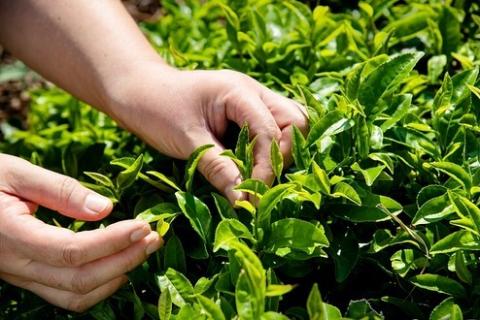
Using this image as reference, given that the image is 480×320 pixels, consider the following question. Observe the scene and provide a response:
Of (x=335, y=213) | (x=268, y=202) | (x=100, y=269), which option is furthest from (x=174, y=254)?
(x=335, y=213)

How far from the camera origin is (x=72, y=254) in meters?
1.60

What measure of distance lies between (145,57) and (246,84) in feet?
1.24

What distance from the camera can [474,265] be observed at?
155cm

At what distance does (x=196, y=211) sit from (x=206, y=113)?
0.35 metres

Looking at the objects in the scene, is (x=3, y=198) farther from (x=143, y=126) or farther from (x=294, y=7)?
(x=294, y=7)

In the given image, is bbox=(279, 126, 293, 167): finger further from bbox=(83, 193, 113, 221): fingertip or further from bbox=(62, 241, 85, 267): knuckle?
bbox=(62, 241, 85, 267): knuckle

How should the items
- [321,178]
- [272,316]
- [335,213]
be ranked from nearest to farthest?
[272,316], [321,178], [335,213]

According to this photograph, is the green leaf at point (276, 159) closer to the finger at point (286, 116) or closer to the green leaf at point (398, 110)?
the finger at point (286, 116)

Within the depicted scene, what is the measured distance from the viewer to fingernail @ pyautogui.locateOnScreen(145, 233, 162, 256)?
1614 mm

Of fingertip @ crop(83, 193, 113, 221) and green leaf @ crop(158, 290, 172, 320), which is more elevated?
fingertip @ crop(83, 193, 113, 221)

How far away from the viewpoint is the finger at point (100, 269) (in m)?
1.61

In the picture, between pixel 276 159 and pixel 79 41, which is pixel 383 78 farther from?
pixel 79 41

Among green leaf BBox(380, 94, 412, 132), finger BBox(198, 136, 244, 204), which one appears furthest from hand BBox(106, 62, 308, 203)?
green leaf BBox(380, 94, 412, 132)

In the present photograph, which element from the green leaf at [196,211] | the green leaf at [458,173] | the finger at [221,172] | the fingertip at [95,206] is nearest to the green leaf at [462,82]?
the green leaf at [458,173]
